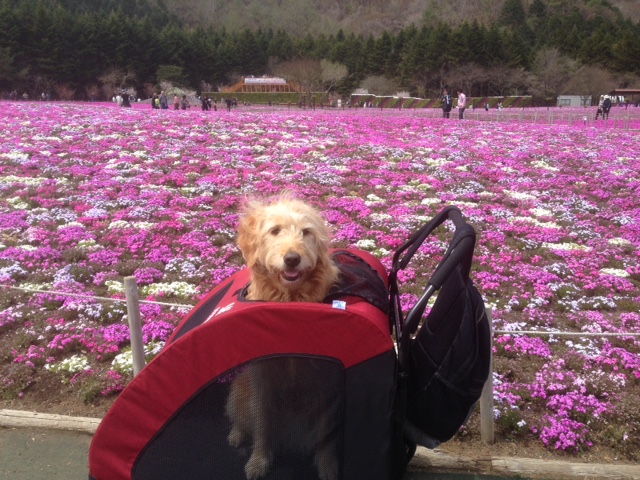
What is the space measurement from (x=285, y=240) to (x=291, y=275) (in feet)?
0.75

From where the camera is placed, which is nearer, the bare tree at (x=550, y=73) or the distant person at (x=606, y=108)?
the distant person at (x=606, y=108)

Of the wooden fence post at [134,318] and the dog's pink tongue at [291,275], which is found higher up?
the dog's pink tongue at [291,275]

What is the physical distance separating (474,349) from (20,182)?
1282cm

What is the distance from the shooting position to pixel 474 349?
2.60 meters

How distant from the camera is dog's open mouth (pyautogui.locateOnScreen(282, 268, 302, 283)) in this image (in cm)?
303

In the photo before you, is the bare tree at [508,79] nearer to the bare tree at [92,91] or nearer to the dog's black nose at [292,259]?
the bare tree at [92,91]

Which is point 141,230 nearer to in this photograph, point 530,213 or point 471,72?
point 530,213

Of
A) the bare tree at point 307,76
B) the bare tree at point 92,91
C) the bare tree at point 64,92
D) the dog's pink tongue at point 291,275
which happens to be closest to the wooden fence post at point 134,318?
the dog's pink tongue at point 291,275

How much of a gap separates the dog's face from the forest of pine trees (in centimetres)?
6911

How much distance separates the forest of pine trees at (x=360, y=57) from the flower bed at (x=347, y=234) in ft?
173

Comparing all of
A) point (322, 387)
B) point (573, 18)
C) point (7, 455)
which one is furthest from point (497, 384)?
point (573, 18)

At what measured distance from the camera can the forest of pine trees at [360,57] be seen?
63.1 meters

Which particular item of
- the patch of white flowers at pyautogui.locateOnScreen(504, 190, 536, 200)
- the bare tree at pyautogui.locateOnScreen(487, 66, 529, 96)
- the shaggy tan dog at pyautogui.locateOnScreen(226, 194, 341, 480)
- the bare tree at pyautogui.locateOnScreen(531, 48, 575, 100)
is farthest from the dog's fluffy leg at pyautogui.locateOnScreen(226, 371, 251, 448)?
the bare tree at pyautogui.locateOnScreen(487, 66, 529, 96)

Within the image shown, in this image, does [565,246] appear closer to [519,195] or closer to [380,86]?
[519,195]
